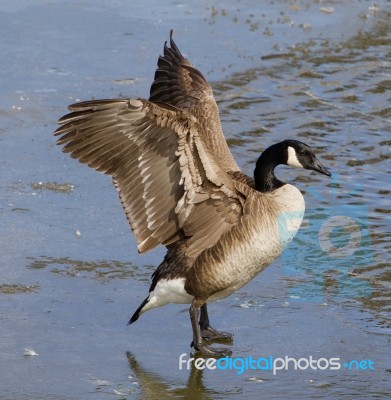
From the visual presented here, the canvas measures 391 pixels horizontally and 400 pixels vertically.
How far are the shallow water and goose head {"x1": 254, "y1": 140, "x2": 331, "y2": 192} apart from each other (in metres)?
0.83

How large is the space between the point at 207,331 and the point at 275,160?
1.14 metres

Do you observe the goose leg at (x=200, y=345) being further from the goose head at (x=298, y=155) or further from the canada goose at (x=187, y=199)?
the goose head at (x=298, y=155)

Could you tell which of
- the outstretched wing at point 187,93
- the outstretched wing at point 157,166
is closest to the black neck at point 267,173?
the outstretched wing at point 157,166

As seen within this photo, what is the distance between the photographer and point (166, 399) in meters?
5.43

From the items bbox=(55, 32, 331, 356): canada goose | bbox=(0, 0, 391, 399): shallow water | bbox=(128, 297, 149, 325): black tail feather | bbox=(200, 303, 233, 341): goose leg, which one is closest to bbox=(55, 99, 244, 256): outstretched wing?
bbox=(55, 32, 331, 356): canada goose

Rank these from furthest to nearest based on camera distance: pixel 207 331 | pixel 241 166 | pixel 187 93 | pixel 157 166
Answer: pixel 241 166 < pixel 187 93 < pixel 207 331 < pixel 157 166

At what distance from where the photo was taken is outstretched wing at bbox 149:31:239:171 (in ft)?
22.6

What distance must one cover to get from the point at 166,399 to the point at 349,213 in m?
3.32

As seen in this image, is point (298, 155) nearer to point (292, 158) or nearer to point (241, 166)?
point (292, 158)

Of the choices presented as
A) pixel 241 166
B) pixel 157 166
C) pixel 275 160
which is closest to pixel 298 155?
pixel 275 160

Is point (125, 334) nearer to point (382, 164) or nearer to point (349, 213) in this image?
point (349, 213)

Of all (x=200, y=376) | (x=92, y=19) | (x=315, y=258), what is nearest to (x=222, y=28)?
(x=92, y=19)

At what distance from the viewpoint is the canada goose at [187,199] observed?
230 inches

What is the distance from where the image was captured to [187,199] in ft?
20.0
